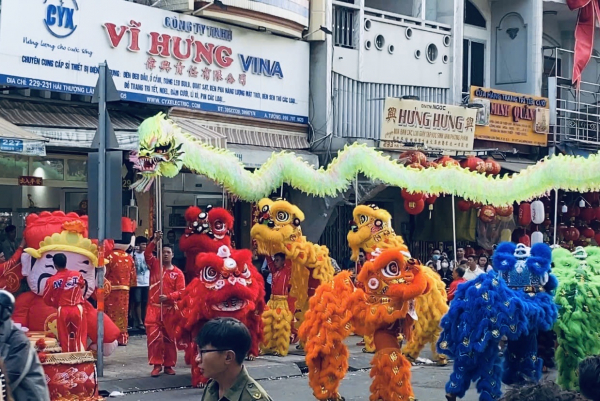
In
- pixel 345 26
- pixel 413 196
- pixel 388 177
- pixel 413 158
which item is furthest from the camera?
pixel 345 26

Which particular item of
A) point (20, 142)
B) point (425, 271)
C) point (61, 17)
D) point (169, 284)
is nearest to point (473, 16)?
point (61, 17)

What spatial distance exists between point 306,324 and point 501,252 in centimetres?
213

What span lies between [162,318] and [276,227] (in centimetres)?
246

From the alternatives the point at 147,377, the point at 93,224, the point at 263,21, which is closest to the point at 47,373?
the point at 93,224

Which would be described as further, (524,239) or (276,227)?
(524,239)

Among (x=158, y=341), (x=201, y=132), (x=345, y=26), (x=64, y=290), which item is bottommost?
(x=158, y=341)

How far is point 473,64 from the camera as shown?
23.6m

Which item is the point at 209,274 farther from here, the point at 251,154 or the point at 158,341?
the point at 251,154

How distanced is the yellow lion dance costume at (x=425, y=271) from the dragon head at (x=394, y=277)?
1.75 m

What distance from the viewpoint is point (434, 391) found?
11.7 meters

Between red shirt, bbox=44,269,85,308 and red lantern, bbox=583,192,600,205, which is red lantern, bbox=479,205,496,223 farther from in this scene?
red shirt, bbox=44,269,85,308

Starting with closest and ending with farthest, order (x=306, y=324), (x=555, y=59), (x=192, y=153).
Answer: (x=306, y=324), (x=192, y=153), (x=555, y=59)

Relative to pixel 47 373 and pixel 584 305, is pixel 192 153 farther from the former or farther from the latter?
pixel 584 305

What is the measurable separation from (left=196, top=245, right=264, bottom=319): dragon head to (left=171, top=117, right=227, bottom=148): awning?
4590 mm
